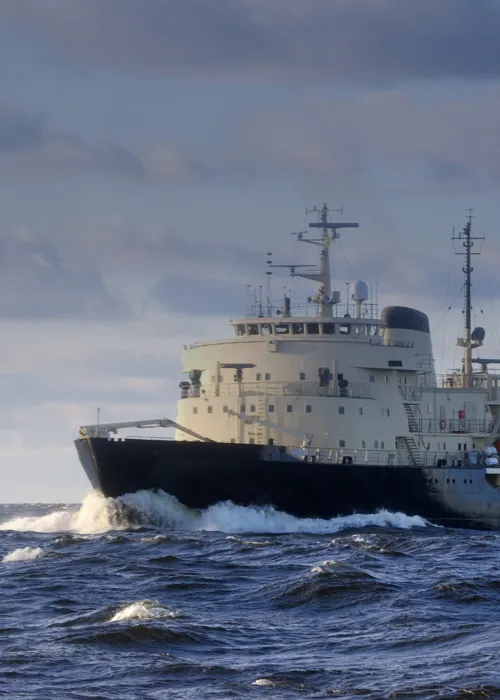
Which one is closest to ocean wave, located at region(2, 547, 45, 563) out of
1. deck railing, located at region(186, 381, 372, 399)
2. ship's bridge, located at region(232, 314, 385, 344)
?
deck railing, located at region(186, 381, 372, 399)

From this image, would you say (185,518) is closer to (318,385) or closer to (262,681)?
(318,385)

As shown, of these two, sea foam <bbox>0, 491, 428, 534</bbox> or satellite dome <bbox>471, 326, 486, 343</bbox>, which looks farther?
satellite dome <bbox>471, 326, 486, 343</bbox>

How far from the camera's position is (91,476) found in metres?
43.8

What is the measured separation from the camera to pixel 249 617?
23.8 metres

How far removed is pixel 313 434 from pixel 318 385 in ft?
5.85

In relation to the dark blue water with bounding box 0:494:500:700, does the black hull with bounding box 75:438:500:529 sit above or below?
above

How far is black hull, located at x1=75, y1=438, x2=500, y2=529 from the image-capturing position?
4181 centimetres

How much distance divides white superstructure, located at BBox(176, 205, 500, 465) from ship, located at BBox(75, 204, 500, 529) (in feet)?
0.15

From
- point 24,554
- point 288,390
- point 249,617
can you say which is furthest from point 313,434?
point 249,617

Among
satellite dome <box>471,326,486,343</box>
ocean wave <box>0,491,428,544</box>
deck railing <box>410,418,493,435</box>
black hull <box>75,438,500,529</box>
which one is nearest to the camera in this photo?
black hull <box>75,438,500,529</box>

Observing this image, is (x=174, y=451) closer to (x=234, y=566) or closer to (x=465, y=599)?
(x=234, y=566)

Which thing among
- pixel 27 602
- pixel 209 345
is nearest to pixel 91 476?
pixel 209 345

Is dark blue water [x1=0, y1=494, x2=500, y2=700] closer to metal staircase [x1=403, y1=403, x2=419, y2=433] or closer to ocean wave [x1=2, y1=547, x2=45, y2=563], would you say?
ocean wave [x1=2, y1=547, x2=45, y2=563]

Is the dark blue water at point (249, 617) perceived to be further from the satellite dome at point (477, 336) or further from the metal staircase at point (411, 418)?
the satellite dome at point (477, 336)
